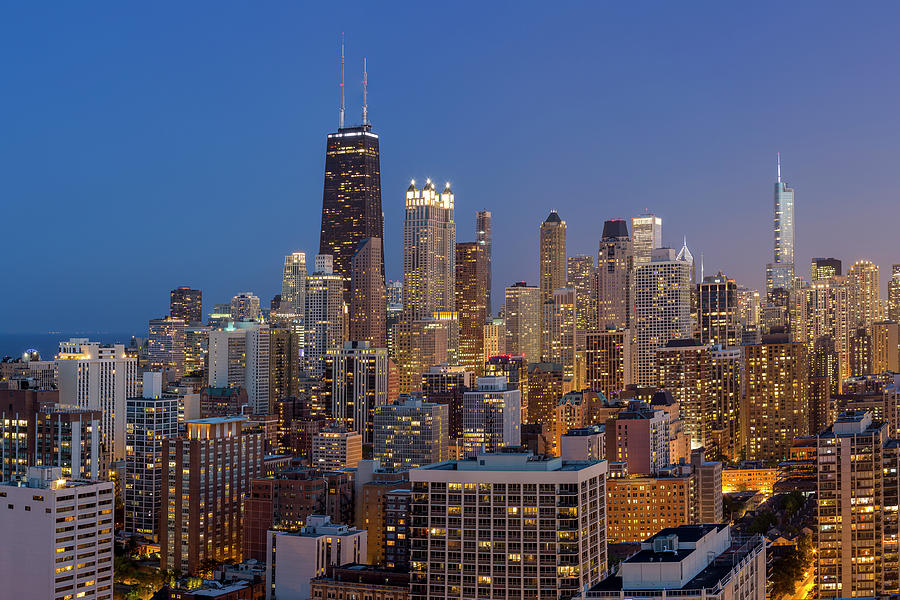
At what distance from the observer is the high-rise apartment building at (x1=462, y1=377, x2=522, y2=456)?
138875 mm

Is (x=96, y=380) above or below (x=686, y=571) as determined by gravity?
above

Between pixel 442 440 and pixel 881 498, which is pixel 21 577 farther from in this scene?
pixel 442 440

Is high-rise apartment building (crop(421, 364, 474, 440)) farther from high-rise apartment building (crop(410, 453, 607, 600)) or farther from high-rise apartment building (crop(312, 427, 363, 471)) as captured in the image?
high-rise apartment building (crop(410, 453, 607, 600))

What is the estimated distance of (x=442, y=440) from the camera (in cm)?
13350

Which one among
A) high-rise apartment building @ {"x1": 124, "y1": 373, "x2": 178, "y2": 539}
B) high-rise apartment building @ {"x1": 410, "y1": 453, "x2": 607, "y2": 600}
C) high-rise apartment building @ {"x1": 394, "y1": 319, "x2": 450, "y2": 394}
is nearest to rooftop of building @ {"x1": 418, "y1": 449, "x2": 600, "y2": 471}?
high-rise apartment building @ {"x1": 410, "y1": 453, "x2": 607, "y2": 600}

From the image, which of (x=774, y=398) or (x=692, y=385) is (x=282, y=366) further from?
(x=774, y=398)

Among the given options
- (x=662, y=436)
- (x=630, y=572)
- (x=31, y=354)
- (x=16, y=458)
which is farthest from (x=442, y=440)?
(x=630, y=572)

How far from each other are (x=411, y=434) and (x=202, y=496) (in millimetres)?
42191

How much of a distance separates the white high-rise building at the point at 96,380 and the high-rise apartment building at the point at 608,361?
81.9m

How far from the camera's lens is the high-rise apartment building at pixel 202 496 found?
92625 mm

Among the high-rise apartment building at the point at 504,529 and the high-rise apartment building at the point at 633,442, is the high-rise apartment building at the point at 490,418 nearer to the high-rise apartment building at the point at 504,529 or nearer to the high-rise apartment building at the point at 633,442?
the high-rise apartment building at the point at 633,442

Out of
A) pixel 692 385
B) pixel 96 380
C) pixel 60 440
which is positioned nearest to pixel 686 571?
pixel 60 440

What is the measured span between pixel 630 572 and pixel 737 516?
7322cm

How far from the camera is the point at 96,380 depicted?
134 metres
